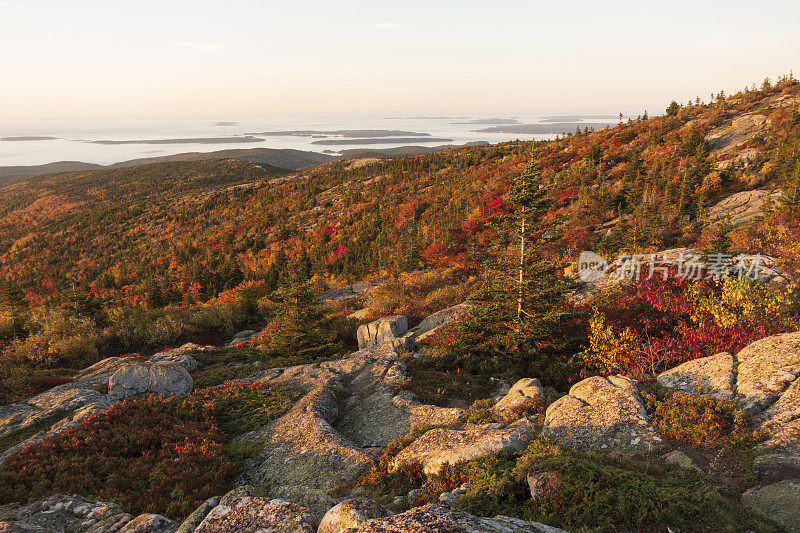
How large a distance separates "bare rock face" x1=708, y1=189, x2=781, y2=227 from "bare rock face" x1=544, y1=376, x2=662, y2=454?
80.0ft

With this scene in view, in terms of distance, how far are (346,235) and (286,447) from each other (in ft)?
263

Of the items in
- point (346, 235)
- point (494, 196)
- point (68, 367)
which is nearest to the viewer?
point (68, 367)

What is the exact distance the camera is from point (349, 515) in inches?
196

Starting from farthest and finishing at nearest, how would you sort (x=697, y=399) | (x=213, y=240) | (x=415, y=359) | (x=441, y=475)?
(x=213, y=240), (x=415, y=359), (x=697, y=399), (x=441, y=475)

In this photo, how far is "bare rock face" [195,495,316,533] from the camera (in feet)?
17.5

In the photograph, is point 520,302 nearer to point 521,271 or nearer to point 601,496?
point 521,271

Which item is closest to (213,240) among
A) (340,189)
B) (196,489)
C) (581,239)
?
(340,189)

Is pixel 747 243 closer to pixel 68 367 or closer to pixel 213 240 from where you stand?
pixel 68 367

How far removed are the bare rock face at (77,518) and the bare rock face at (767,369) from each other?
38.2 feet

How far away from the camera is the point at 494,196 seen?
56875mm

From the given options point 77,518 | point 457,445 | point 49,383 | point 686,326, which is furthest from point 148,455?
point 686,326

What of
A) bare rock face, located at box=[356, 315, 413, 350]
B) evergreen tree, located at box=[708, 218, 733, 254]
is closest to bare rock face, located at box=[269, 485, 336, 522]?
bare rock face, located at box=[356, 315, 413, 350]

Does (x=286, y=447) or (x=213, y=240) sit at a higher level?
(x=286, y=447)

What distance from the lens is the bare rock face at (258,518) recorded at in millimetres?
5324
